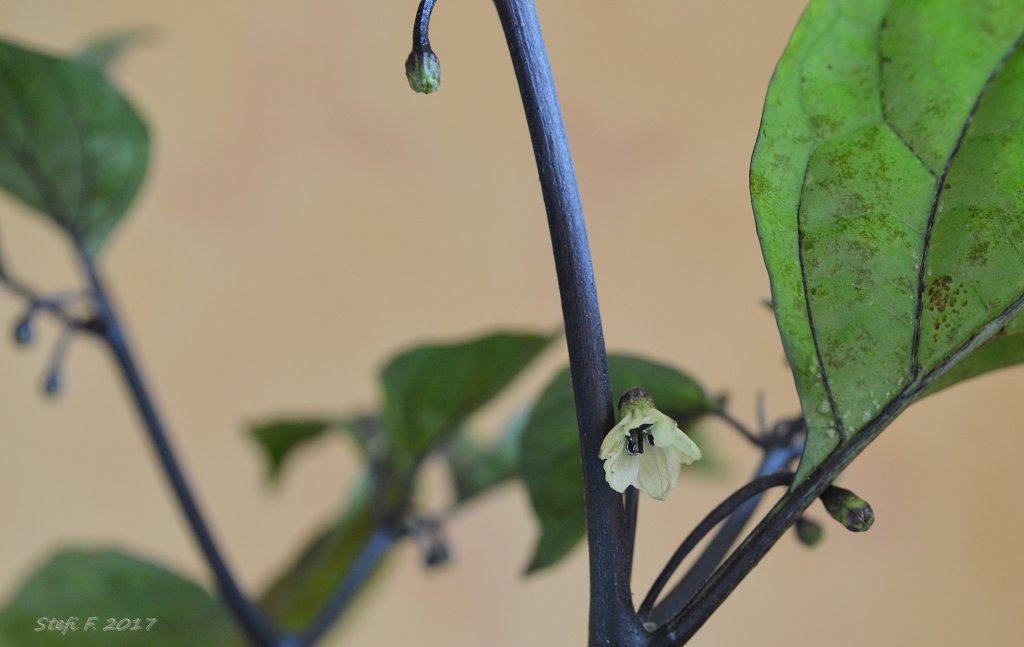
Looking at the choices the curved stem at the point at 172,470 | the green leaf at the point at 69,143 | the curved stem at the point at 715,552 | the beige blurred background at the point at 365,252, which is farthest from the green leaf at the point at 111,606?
the beige blurred background at the point at 365,252

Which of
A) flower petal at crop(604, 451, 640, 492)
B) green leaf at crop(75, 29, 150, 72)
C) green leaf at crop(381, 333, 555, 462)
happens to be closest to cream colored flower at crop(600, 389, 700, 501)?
flower petal at crop(604, 451, 640, 492)

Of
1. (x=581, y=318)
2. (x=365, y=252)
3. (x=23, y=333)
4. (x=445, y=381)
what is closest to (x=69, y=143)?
(x=23, y=333)

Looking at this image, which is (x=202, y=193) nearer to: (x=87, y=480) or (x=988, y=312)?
(x=87, y=480)

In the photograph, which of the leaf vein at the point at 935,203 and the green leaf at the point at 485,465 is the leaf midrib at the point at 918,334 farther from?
the green leaf at the point at 485,465

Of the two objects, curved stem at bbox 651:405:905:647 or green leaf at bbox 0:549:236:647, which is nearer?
curved stem at bbox 651:405:905:647

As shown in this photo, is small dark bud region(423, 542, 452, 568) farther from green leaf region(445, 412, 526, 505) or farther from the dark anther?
the dark anther

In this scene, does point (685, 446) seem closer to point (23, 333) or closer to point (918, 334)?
point (918, 334)
